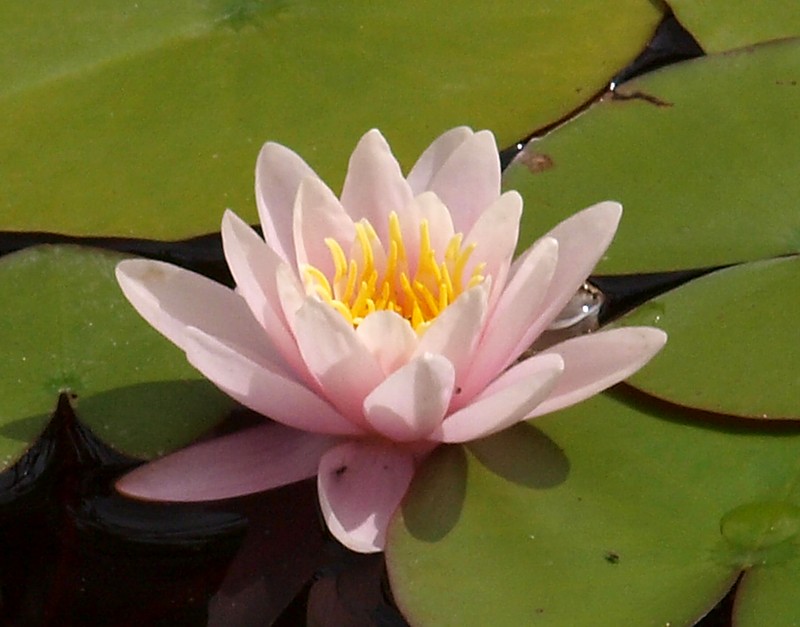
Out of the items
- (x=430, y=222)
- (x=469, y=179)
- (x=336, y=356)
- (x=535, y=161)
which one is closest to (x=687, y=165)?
(x=535, y=161)

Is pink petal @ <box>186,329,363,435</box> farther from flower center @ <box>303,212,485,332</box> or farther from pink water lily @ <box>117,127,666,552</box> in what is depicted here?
flower center @ <box>303,212,485,332</box>

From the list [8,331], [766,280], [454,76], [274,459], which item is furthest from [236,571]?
[454,76]

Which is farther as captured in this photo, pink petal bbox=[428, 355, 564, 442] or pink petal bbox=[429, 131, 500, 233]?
pink petal bbox=[429, 131, 500, 233]

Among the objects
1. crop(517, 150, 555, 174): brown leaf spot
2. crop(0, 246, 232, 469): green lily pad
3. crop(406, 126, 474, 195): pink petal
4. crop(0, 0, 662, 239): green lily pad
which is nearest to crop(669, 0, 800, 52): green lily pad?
crop(0, 0, 662, 239): green lily pad

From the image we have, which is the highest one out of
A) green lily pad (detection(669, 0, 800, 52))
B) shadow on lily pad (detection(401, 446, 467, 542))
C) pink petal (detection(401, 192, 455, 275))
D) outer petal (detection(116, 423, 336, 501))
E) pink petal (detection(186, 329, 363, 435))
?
green lily pad (detection(669, 0, 800, 52))

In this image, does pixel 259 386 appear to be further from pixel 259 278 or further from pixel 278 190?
pixel 278 190

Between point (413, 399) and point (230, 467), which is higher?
point (413, 399)

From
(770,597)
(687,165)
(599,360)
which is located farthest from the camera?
(687,165)
